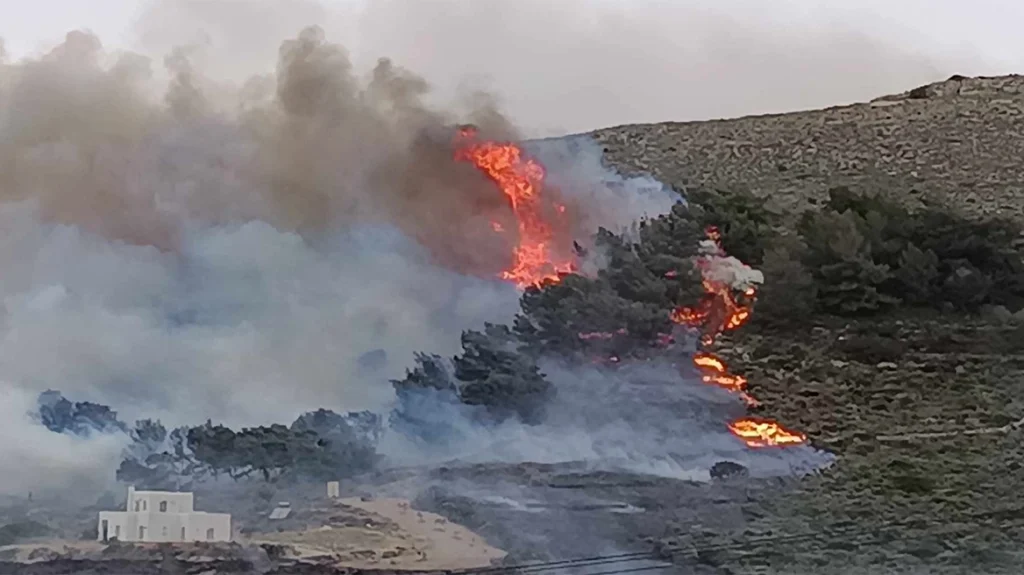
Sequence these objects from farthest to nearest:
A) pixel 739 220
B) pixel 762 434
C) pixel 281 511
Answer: pixel 739 220 < pixel 762 434 < pixel 281 511

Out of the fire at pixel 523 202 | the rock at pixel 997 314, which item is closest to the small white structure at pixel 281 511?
the fire at pixel 523 202

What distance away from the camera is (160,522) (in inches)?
343

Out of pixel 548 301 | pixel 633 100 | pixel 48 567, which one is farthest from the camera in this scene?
pixel 633 100

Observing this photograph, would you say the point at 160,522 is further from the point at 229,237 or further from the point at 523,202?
the point at 523,202

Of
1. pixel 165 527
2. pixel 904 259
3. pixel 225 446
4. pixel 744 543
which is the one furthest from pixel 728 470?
pixel 165 527

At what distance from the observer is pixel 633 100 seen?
998 centimetres

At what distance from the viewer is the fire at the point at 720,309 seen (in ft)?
30.3

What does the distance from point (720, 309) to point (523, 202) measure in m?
1.82

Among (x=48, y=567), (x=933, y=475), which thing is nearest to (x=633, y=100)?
(x=933, y=475)

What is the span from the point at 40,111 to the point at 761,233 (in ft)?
19.5

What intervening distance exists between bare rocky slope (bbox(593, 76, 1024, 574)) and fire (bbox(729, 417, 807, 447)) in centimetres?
11

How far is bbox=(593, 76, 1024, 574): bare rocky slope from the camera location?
873 cm

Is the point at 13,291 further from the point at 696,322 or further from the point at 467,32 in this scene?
the point at 696,322

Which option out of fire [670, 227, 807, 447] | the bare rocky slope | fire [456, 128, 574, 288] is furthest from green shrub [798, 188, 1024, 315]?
fire [456, 128, 574, 288]
